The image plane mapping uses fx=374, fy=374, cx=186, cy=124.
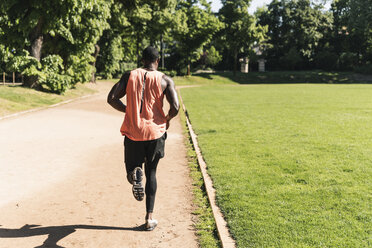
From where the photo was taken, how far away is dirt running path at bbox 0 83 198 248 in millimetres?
4320

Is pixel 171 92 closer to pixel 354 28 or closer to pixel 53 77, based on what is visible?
pixel 53 77

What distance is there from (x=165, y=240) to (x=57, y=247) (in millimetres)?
1175

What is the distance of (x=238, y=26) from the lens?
188 feet

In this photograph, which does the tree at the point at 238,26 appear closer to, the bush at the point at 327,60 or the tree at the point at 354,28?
the tree at the point at 354,28

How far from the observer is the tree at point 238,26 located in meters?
57.1

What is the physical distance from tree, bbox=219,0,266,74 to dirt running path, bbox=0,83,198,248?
49.6 meters

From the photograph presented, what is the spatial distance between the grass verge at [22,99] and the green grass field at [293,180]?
8288 millimetres

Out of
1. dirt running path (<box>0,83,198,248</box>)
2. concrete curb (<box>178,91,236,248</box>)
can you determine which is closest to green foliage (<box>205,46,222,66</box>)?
dirt running path (<box>0,83,198,248</box>)

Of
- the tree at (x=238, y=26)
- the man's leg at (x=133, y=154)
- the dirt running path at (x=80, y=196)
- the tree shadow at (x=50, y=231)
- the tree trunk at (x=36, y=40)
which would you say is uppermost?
the tree at (x=238, y=26)

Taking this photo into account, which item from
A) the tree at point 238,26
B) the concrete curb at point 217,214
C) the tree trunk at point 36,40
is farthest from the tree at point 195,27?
the concrete curb at point 217,214

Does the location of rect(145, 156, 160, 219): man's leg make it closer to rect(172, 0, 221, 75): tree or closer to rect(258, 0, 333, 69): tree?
rect(172, 0, 221, 75): tree

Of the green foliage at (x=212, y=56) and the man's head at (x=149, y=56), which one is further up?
the green foliage at (x=212, y=56)

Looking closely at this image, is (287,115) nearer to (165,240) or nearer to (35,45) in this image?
(165,240)

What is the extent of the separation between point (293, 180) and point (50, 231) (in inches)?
153
